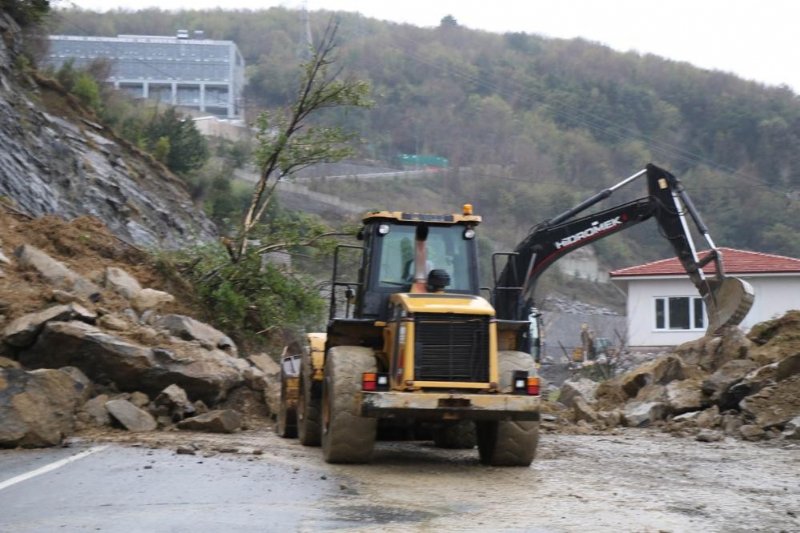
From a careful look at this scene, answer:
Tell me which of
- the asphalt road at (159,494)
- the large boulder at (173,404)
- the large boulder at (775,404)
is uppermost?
the large boulder at (775,404)

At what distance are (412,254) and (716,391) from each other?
27.7 ft

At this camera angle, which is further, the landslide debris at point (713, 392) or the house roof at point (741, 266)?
the house roof at point (741, 266)

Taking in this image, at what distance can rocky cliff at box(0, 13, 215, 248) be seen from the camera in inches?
1013

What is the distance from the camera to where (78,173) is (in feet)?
92.7

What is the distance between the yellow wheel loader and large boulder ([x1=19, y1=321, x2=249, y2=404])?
168cm

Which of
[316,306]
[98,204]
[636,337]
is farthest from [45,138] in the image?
[636,337]

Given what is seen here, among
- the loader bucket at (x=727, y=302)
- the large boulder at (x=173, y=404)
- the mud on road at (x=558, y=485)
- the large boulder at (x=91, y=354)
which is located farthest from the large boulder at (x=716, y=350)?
the large boulder at (x=91, y=354)

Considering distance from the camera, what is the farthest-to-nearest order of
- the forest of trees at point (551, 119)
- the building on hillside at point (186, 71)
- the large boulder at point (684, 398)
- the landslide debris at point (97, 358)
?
the building on hillside at point (186, 71) → the forest of trees at point (551, 119) → the large boulder at point (684, 398) → the landslide debris at point (97, 358)

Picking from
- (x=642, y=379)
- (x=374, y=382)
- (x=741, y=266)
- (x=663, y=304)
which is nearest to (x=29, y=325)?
(x=374, y=382)

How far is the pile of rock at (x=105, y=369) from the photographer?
14.0 m

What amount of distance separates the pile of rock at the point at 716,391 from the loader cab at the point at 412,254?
5.53 m

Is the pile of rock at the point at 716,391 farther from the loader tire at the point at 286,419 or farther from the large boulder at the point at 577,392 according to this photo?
the loader tire at the point at 286,419

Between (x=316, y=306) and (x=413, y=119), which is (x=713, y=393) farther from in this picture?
(x=413, y=119)

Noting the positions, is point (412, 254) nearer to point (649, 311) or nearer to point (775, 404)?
point (775, 404)
